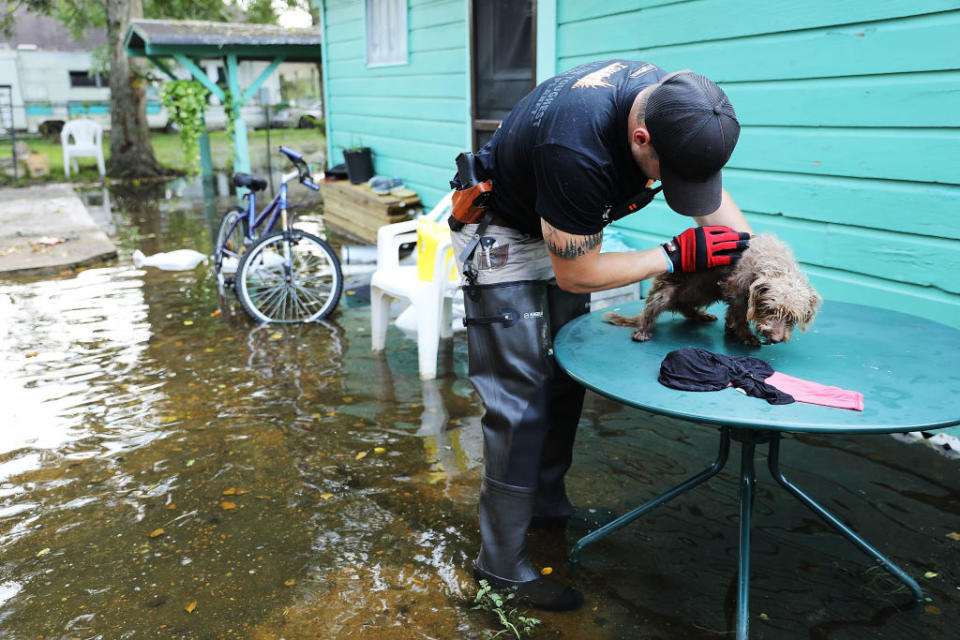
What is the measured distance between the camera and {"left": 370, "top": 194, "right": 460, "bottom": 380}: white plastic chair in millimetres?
4688

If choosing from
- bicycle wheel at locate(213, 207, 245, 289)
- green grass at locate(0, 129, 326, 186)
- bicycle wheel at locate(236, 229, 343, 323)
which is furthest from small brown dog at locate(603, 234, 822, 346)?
green grass at locate(0, 129, 326, 186)

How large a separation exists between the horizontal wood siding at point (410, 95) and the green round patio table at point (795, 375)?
5046 millimetres

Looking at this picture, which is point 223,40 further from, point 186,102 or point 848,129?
point 848,129

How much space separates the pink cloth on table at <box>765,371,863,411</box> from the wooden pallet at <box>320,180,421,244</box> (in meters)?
6.52

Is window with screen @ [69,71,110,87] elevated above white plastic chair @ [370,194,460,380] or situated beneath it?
elevated above

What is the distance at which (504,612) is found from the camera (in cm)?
254

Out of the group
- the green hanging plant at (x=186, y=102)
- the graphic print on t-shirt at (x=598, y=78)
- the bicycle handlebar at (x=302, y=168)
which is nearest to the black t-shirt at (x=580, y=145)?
the graphic print on t-shirt at (x=598, y=78)

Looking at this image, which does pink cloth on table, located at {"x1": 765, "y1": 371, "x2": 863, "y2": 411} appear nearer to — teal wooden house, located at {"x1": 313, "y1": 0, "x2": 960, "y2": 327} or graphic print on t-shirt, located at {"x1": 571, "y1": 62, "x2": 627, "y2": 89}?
graphic print on t-shirt, located at {"x1": 571, "y1": 62, "x2": 627, "y2": 89}

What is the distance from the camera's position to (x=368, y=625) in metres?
2.50

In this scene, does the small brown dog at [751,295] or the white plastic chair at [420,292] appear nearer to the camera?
the small brown dog at [751,295]

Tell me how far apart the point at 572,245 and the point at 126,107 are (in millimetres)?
15535

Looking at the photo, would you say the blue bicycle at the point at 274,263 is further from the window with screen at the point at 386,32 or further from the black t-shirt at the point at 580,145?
the black t-shirt at the point at 580,145

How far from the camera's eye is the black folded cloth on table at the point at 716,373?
2.02 meters

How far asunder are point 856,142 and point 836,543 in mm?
2052
